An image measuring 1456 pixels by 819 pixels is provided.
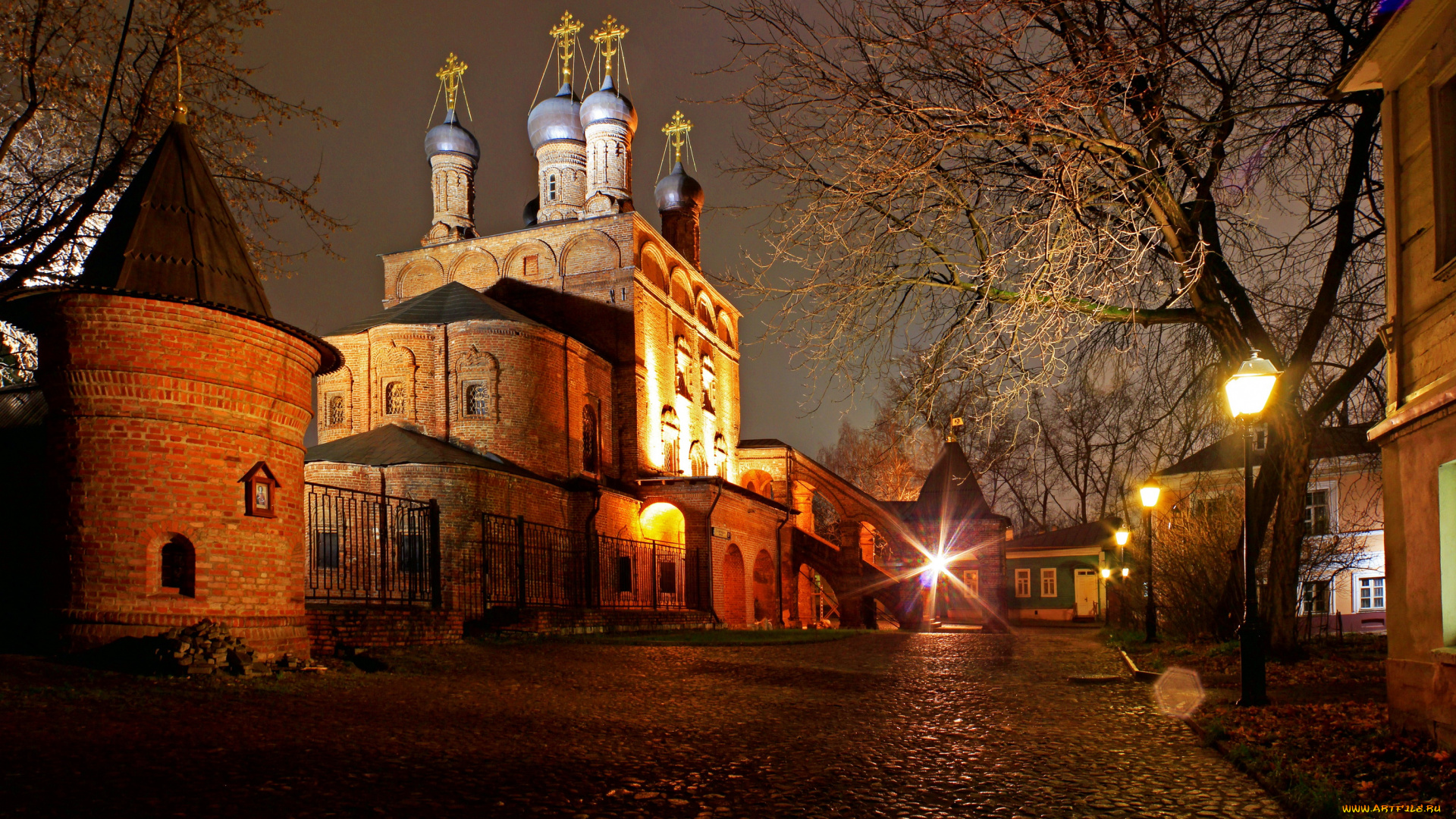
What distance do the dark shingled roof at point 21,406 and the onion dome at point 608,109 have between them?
22850 millimetres

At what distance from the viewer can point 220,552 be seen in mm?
8461

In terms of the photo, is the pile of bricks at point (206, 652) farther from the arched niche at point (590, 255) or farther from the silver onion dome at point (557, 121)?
the silver onion dome at point (557, 121)

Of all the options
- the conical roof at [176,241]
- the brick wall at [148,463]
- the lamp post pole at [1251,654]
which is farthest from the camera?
the conical roof at [176,241]

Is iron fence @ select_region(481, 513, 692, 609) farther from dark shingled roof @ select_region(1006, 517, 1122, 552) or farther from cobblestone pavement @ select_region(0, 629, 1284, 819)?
dark shingled roof @ select_region(1006, 517, 1122, 552)

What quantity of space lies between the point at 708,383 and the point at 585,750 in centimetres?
3136

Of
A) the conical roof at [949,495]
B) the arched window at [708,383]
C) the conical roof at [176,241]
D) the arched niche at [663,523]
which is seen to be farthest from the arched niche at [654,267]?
the conical roof at [176,241]

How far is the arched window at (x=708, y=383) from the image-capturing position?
3666 centimetres

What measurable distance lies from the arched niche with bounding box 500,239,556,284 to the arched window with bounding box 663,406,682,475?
578 cm

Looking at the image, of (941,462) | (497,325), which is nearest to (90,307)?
(497,325)

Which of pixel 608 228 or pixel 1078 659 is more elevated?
pixel 608 228

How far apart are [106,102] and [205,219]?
4.56m

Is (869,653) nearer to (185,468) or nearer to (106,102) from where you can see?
(185,468)

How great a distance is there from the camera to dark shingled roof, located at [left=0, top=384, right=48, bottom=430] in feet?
37.4

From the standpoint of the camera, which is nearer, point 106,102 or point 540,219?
point 106,102
